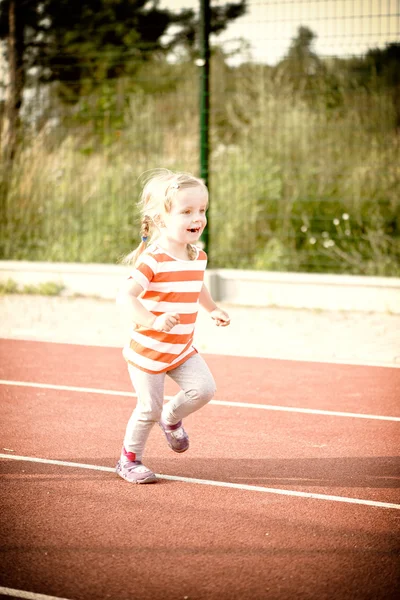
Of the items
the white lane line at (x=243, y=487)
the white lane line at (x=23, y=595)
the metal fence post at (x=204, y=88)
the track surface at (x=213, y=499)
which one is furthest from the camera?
the metal fence post at (x=204, y=88)

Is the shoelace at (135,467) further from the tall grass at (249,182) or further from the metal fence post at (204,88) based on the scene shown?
the tall grass at (249,182)

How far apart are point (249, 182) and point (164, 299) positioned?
837 centimetres

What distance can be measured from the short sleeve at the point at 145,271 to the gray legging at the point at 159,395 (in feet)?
1.60

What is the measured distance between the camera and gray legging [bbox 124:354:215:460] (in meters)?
4.80

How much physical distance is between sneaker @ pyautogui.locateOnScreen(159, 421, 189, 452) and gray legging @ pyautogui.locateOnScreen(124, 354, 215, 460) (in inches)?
4.1

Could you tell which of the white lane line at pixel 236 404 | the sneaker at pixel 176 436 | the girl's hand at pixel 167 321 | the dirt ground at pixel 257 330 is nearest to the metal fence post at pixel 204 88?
the dirt ground at pixel 257 330

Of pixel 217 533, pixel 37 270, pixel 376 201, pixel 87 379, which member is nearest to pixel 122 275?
pixel 37 270

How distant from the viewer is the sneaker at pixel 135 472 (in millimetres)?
4883

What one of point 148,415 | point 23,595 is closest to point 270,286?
point 148,415

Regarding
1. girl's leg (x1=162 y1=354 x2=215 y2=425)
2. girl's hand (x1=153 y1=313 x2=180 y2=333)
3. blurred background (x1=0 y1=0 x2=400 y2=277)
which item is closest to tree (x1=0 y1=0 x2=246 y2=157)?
blurred background (x1=0 y1=0 x2=400 y2=277)

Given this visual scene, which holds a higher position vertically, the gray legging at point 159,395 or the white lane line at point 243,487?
the gray legging at point 159,395

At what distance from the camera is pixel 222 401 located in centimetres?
685

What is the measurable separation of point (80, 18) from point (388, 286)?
10.5m

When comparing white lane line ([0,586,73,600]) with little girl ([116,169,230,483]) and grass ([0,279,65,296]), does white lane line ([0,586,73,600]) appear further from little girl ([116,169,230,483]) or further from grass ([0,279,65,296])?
grass ([0,279,65,296])
